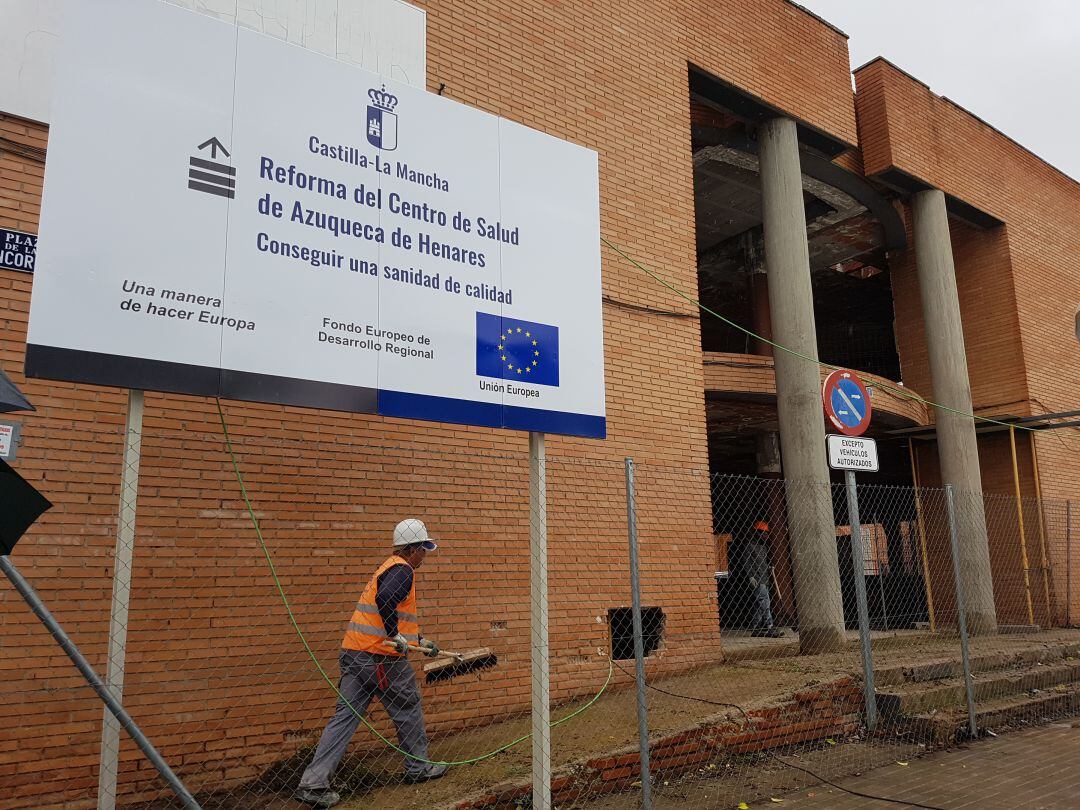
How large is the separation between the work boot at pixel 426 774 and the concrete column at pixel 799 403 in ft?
18.0

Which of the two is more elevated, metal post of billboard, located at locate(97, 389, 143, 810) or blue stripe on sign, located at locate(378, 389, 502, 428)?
blue stripe on sign, located at locate(378, 389, 502, 428)

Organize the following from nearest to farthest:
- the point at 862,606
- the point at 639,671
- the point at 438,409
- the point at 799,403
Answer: the point at 438,409 < the point at 639,671 < the point at 862,606 < the point at 799,403

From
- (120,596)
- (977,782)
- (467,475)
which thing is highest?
(467,475)

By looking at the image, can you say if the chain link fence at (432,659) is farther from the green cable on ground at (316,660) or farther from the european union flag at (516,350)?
the european union flag at (516,350)

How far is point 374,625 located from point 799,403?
679 centimetres

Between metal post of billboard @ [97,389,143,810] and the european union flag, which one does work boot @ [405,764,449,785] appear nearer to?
metal post of billboard @ [97,389,143,810]

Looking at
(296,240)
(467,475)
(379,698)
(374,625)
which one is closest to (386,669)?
(379,698)

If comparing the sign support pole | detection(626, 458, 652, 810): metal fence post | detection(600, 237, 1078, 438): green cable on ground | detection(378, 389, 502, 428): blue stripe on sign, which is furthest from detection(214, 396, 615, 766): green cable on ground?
detection(600, 237, 1078, 438): green cable on ground

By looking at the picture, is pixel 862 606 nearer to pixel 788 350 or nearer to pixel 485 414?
pixel 485 414

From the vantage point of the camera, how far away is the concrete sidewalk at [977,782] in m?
5.50

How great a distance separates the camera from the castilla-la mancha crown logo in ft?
15.8

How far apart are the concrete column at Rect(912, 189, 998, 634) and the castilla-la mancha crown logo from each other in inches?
423

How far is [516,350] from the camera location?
5.14 meters

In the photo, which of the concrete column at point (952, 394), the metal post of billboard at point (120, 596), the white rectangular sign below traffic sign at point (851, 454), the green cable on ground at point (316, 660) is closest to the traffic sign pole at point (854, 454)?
the white rectangular sign below traffic sign at point (851, 454)
